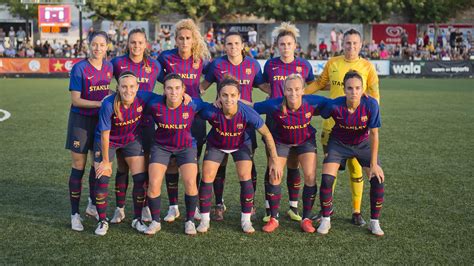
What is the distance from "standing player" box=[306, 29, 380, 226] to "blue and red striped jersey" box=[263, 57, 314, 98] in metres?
0.23

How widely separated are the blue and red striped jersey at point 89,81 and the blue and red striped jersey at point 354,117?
217 cm

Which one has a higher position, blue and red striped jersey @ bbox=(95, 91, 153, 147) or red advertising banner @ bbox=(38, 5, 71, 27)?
red advertising banner @ bbox=(38, 5, 71, 27)

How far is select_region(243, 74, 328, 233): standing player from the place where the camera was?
551 centimetres

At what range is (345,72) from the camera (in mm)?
5895

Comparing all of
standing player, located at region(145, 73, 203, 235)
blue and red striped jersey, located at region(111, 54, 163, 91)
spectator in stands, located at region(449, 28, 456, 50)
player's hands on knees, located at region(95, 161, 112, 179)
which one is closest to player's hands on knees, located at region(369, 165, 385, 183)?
standing player, located at region(145, 73, 203, 235)

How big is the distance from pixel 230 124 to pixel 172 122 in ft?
1.81

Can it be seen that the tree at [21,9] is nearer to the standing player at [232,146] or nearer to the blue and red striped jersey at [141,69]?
the blue and red striped jersey at [141,69]

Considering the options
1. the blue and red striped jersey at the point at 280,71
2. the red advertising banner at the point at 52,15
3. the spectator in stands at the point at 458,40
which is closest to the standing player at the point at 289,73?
the blue and red striped jersey at the point at 280,71

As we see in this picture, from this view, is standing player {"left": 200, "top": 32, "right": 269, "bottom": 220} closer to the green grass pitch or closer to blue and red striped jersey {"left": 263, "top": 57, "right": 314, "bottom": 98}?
blue and red striped jersey {"left": 263, "top": 57, "right": 314, "bottom": 98}

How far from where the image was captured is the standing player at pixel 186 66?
5.87 metres

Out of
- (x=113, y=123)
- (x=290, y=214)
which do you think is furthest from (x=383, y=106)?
(x=113, y=123)

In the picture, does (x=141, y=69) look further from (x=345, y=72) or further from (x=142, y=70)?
(x=345, y=72)

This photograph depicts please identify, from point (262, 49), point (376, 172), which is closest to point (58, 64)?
point (262, 49)

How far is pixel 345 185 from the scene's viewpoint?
734 cm
